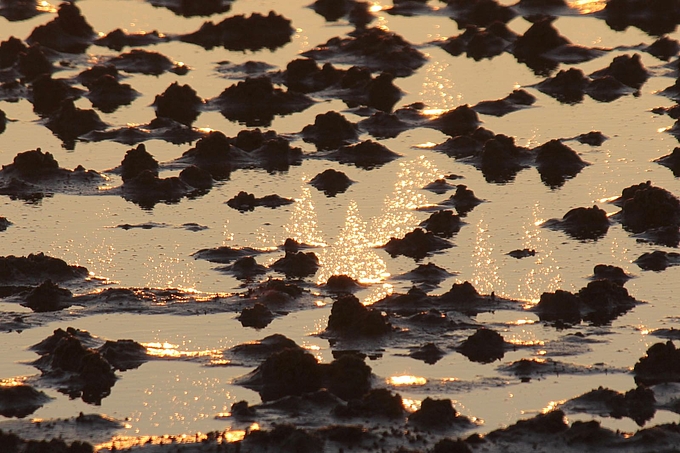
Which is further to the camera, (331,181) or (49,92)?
(49,92)

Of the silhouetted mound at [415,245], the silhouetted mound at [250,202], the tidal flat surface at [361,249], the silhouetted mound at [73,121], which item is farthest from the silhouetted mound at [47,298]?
the silhouetted mound at [73,121]

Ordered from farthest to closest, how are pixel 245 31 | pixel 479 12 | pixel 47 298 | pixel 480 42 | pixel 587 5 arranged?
pixel 587 5 → pixel 479 12 → pixel 245 31 → pixel 480 42 → pixel 47 298

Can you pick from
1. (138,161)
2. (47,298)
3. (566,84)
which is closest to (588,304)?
(47,298)

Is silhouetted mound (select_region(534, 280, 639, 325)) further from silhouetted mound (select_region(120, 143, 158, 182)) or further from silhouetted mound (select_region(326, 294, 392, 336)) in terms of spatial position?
silhouetted mound (select_region(120, 143, 158, 182))

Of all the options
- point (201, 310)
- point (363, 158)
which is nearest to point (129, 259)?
point (201, 310)

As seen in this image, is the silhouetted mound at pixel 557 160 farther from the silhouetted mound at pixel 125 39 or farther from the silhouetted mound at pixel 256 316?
the silhouetted mound at pixel 125 39

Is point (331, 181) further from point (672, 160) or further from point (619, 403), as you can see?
point (619, 403)
